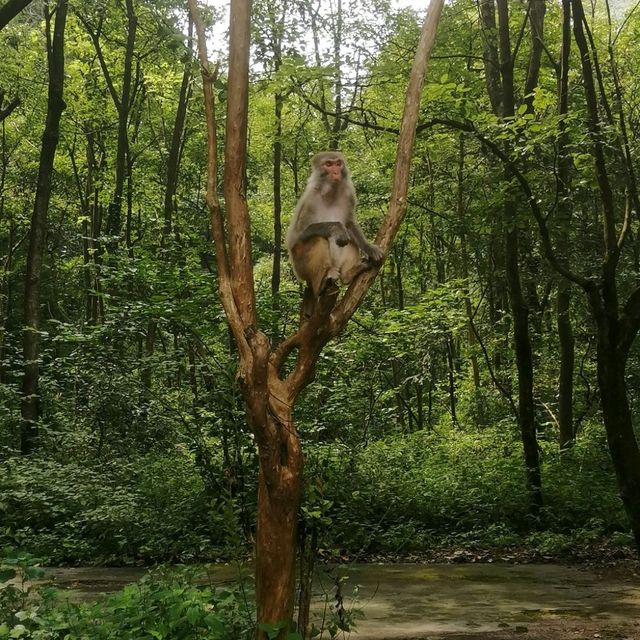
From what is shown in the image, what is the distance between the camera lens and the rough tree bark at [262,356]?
3.55 metres

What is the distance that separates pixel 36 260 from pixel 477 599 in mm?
9167

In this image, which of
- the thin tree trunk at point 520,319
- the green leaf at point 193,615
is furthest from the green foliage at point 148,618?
the thin tree trunk at point 520,319

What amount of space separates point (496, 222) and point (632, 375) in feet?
13.8

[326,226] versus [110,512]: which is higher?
[326,226]

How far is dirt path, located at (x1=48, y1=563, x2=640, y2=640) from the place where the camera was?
5.61m

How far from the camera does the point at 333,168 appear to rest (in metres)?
5.47

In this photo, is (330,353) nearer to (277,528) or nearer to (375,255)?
(375,255)

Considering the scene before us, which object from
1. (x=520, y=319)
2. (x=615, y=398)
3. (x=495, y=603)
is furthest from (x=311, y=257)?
(x=520, y=319)

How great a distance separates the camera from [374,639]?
535 cm

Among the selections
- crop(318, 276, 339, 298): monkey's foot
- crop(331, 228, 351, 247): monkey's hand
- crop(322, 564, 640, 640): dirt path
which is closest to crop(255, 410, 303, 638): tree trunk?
crop(318, 276, 339, 298): monkey's foot

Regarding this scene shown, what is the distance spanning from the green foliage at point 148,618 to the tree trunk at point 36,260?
25.9 ft

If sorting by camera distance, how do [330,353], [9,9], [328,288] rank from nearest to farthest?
[328,288]
[9,9]
[330,353]

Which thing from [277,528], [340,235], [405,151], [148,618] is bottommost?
[148,618]

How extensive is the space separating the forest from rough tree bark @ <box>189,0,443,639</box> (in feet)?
0.04
